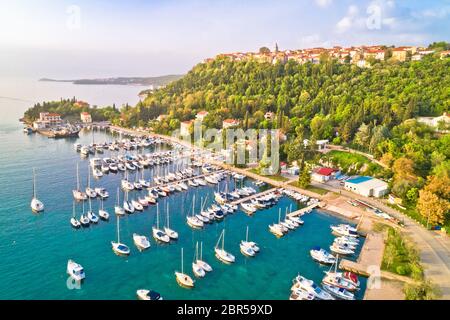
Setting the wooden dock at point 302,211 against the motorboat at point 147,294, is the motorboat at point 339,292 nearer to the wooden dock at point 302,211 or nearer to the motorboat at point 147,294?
the motorboat at point 147,294

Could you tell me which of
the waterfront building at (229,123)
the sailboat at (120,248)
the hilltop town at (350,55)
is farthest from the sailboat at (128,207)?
the hilltop town at (350,55)

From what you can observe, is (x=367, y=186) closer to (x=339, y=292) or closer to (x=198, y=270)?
(x=339, y=292)

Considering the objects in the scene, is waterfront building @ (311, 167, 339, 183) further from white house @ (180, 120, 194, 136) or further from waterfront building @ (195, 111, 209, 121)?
waterfront building @ (195, 111, 209, 121)

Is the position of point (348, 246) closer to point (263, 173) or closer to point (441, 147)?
point (263, 173)
